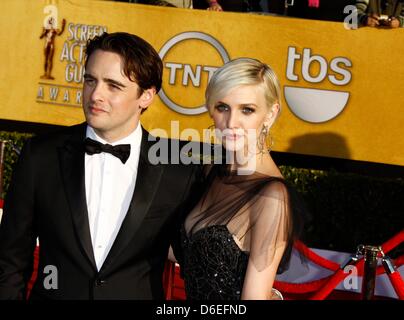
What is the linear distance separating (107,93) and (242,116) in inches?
25.8

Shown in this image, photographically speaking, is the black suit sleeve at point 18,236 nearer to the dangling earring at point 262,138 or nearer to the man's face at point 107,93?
the man's face at point 107,93

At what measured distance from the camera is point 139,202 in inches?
149

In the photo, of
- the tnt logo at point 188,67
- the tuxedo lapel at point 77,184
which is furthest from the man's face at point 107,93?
the tnt logo at point 188,67

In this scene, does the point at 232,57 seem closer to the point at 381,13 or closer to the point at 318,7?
the point at 318,7

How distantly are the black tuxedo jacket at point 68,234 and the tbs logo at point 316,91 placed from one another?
504 centimetres

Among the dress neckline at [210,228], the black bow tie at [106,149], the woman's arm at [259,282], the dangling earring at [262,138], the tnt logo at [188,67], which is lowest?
the woman's arm at [259,282]

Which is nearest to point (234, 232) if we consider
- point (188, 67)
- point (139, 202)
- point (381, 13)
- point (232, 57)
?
point (139, 202)

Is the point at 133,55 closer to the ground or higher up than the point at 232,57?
closer to the ground

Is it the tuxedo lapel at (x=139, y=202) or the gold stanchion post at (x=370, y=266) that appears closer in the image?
the tuxedo lapel at (x=139, y=202)

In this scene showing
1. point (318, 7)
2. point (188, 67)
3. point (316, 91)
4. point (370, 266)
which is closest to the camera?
point (370, 266)

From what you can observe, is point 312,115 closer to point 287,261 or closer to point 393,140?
point 393,140

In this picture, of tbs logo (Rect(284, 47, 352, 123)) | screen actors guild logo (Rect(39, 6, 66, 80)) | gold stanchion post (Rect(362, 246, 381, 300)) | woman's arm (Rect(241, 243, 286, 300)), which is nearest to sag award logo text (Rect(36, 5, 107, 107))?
screen actors guild logo (Rect(39, 6, 66, 80))

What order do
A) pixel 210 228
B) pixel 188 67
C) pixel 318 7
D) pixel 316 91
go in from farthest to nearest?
pixel 318 7 → pixel 188 67 → pixel 316 91 → pixel 210 228

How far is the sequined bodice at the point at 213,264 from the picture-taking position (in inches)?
150
